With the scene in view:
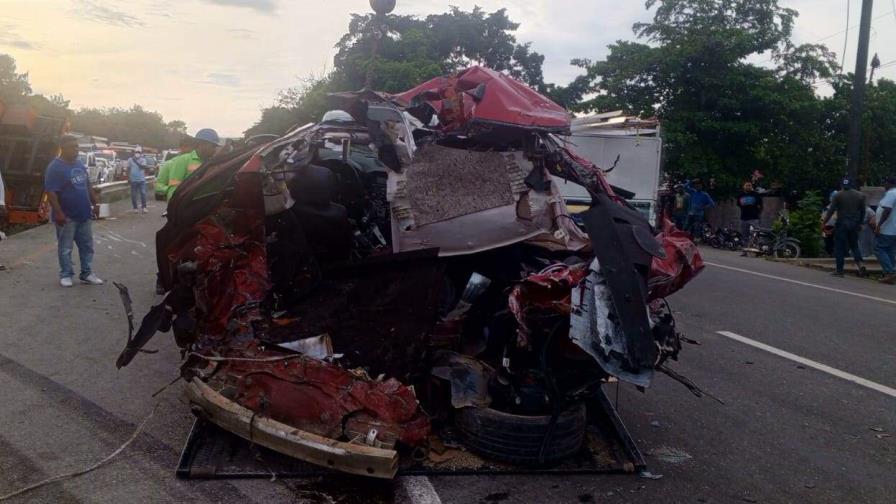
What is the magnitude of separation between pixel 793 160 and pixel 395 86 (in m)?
13.5

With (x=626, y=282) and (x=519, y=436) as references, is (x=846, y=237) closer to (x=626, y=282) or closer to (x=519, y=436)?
(x=626, y=282)

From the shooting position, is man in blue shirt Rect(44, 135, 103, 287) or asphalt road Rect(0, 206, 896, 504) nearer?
asphalt road Rect(0, 206, 896, 504)

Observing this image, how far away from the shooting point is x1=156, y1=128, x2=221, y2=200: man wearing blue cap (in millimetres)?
8266

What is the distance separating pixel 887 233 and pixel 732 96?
43.1ft

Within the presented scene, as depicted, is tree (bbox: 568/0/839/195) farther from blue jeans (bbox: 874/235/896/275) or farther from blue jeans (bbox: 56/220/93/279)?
blue jeans (bbox: 56/220/93/279)

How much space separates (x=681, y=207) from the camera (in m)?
21.0

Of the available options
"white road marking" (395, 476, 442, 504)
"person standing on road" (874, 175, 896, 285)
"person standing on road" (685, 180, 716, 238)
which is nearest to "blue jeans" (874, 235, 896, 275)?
"person standing on road" (874, 175, 896, 285)

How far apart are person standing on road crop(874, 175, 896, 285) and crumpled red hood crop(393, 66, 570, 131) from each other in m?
10.2

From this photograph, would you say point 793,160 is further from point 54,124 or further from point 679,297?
point 54,124

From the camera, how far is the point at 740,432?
16.6 ft

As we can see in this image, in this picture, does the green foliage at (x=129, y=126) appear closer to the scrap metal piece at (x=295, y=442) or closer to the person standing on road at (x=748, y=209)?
the person standing on road at (x=748, y=209)

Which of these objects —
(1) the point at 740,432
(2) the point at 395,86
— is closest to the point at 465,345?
(1) the point at 740,432

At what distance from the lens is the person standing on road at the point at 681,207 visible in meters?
20.9

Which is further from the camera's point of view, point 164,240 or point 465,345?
point 164,240
